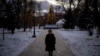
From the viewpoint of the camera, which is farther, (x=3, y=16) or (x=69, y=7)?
(x=69, y=7)

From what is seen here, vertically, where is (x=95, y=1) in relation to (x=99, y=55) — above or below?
above

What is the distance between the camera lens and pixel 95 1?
29.9 meters

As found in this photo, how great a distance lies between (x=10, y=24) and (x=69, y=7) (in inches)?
1195

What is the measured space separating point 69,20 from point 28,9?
12633 millimetres

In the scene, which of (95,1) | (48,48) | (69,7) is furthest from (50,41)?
(69,7)

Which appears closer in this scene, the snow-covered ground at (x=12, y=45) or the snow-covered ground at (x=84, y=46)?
the snow-covered ground at (x=12, y=45)

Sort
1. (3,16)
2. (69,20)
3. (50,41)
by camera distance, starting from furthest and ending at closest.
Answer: (69,20) < (3,16) < (50,41)

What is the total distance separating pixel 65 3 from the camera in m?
72.6

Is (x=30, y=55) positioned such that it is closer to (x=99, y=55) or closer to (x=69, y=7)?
(x=99, y=55)

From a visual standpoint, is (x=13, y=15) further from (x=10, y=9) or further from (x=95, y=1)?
(x=95, y=1)

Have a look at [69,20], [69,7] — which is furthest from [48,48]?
[69,7]

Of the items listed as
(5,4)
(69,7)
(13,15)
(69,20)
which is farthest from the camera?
(69,7)

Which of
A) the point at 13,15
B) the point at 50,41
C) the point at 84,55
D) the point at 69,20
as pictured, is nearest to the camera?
the point at 50,41

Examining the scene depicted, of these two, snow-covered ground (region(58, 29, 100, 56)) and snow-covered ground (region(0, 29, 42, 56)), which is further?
snow-covered ground (region(58, 29, 100, 56))
